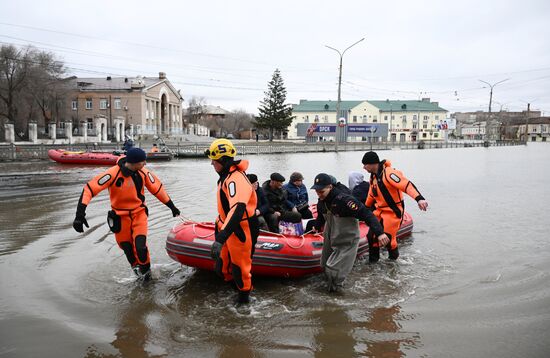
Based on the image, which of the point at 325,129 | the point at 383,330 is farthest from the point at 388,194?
the point at 325,129

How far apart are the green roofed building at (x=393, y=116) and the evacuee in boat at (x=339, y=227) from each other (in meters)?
87.8

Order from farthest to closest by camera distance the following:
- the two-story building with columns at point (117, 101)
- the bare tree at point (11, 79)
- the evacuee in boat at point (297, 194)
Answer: the two-story building with columns at point (117, 101) → the bare tree at point (11, 79) → the evacuee in boat at point (297, 194)

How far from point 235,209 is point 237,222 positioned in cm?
13

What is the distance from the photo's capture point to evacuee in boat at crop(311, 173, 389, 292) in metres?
5.35

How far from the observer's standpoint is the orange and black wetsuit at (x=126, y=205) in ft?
18.4

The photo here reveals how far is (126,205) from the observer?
573cm

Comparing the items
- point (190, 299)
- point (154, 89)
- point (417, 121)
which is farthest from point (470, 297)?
point (417, 121)

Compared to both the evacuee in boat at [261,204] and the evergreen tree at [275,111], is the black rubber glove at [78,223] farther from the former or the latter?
the evergreen tree at [275,111]

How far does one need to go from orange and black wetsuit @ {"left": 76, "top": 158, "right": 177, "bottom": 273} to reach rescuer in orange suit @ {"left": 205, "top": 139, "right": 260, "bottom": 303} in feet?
4.36

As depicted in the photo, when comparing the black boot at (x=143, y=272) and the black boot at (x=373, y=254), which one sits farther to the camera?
the black boot at (x=373, y=254)

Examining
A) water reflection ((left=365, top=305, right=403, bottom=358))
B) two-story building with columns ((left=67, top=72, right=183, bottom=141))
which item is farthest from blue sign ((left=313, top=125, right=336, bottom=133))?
water reflection ((left=365, top=305, right=403, bottom=358))

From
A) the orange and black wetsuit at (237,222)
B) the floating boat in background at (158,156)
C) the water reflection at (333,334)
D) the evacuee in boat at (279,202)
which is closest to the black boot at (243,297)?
the orange and black wetsuit at (237,222)

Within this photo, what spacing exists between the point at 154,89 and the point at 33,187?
51.5 m

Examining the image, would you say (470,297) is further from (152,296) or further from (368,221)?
(152,296)
